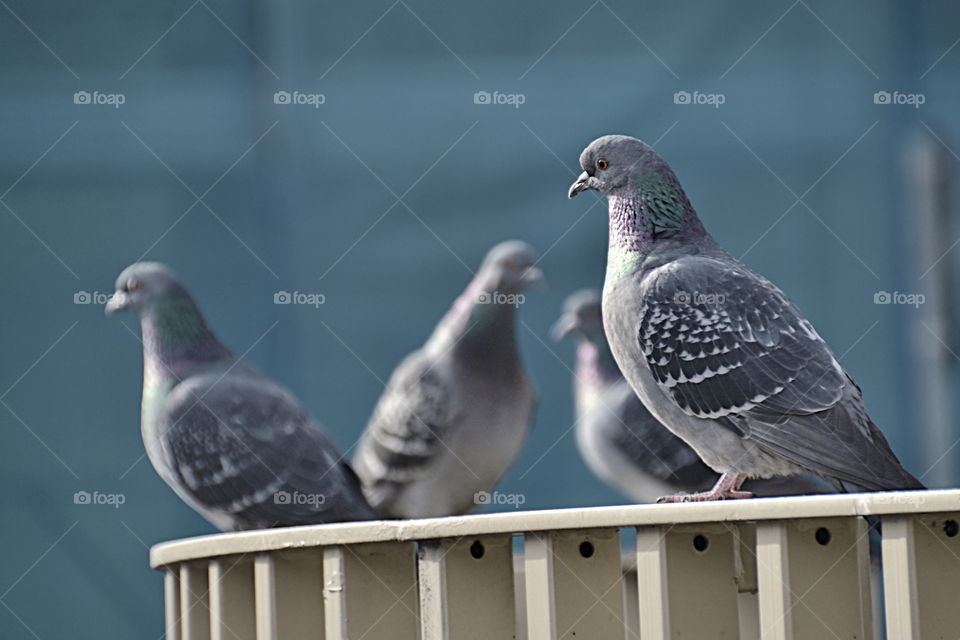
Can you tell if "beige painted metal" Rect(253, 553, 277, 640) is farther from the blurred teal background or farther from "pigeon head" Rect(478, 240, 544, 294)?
the blurred teal background

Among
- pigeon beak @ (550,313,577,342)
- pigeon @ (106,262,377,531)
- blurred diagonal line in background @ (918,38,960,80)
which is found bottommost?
pigeon @ (106,262,377,531)

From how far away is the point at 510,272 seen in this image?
5781mm

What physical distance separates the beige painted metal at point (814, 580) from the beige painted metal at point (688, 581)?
11cm

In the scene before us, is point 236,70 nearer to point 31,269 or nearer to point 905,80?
point 31,269

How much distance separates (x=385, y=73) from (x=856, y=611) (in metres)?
5.58

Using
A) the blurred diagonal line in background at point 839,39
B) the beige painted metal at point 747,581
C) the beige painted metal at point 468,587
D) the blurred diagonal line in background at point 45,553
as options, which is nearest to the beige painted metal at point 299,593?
the beige painted metal at point 468,587

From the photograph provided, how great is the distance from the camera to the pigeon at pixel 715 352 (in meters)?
3.52

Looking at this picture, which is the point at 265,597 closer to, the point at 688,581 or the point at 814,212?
the point at 688,581

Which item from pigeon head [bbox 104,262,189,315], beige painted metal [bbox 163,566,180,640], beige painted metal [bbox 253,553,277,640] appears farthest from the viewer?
pigeon head [bbox 104,262,189,315]

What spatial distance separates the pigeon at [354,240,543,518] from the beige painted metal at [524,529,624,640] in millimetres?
2856

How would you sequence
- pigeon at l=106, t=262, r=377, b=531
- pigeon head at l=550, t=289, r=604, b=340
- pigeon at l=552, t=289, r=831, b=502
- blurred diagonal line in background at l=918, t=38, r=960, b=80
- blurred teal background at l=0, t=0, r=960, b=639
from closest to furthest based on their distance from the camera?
1. pigeon at l=106, t=262, r=377, b=531
2. pigeon at l=552, t=289, r=831, b=502
3. pigeon head at l=550, t=289, r=604, b=340
4. blurred teal background at l=0, t=0, r=960, b=639
5. blurred diagonal line in background at l=918, t=38, r=960, b=80

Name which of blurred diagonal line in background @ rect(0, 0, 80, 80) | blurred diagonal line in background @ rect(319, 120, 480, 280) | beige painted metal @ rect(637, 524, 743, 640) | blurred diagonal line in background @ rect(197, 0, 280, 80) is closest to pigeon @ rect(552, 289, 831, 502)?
blurred diagonal line in background @ rect(319, 120, 480, 280)

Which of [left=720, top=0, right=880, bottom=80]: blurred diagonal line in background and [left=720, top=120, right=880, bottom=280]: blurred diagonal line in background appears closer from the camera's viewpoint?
[left=720, top=120, right=880, bottom=280]: blurred diagonal line in background

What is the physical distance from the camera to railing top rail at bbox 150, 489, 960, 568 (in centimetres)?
250
